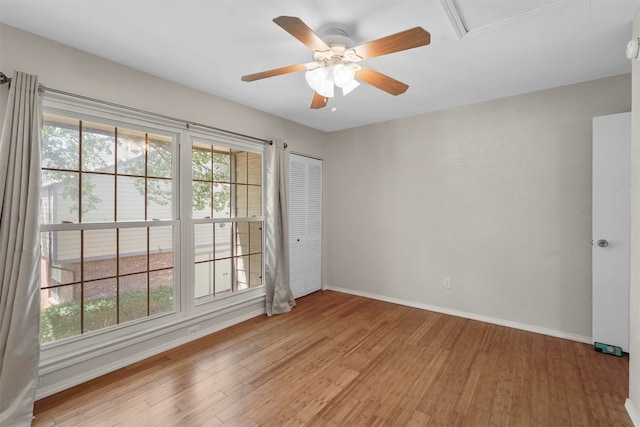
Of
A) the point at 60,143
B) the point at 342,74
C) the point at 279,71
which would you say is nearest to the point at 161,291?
the point at 60,143

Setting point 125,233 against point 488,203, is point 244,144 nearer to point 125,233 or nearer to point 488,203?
point 125,233

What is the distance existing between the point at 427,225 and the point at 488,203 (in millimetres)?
743

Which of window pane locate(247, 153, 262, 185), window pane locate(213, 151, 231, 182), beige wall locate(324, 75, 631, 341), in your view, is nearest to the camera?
beige wall locate(324, 75, 631, 341)

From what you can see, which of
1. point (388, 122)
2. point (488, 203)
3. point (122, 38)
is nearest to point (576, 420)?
point (488, 203)

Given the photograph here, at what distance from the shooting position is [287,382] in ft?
7.16

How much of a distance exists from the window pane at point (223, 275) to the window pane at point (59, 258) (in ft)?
4.06

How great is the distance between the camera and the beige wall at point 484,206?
2.84 meters


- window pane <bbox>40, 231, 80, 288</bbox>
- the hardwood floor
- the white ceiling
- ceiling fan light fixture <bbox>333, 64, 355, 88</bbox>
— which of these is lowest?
the hardwood floor

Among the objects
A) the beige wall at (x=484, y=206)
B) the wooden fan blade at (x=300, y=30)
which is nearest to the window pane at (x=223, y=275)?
the beige wall at (x=484, y=206)

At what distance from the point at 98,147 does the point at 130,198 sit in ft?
1.56

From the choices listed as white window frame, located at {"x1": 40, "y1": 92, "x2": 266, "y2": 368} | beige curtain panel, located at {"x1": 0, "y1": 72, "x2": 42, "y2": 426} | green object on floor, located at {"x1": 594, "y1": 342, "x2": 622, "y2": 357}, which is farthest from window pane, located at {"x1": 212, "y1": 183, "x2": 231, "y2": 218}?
green object on floor, located at {"x1": 594, "y1": 342, "x2": 622, "y2": 357}

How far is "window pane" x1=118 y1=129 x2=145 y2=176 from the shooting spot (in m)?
2.50

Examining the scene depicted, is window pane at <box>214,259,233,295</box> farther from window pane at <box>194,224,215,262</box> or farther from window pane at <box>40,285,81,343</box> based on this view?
window pane at <box>40,285,81,343</box>

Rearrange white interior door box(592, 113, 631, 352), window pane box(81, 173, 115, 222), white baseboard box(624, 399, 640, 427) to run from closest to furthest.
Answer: white baseboard box(624, 399, 640, 427)
window pane box(81, 173, 115, 222)
white interior door box(592, 113, 631, 352)
